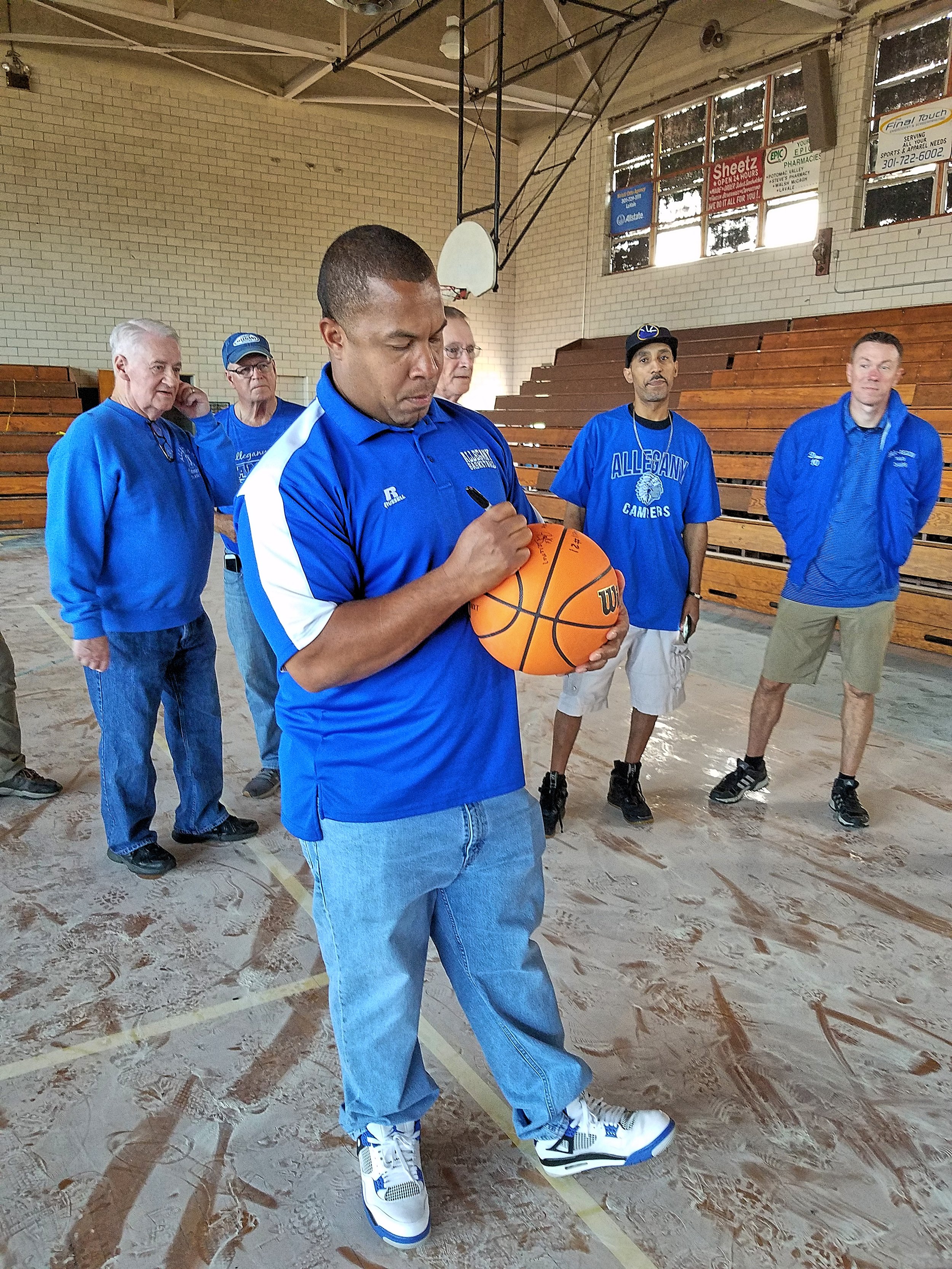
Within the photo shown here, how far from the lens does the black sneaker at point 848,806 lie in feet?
11.7

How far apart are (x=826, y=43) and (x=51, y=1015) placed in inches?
508

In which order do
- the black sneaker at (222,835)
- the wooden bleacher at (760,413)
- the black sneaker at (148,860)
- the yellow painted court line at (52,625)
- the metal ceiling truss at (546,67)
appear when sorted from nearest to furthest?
the black sneaker at (148,860), the black sneaker at (222,835), the yellow painted court line at (52,625), the wooden bleacher at (760,413), the metal ceiling truss at (546,67)

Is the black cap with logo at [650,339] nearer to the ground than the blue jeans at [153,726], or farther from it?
farther from it

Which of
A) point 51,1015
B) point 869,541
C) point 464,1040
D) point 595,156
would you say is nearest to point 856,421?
point 869,541

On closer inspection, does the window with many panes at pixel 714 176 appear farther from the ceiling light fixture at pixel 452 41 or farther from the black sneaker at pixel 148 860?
the black sneaker at pixel 148 860

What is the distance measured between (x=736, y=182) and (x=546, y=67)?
343 cm

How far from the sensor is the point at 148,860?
3.19m

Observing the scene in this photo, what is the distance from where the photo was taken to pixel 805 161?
11.1 metres

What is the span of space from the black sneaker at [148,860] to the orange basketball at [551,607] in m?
2.08

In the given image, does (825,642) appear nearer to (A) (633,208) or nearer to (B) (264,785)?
(B) (264,785)

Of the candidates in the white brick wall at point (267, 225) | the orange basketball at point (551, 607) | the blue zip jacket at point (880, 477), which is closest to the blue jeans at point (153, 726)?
the orange basketball at point (551, 607)

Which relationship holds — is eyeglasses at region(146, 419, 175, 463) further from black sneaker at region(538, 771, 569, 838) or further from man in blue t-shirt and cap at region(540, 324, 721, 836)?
black sneaker at region(538, 771, 569, 838)

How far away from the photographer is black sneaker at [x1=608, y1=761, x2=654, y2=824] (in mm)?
3600

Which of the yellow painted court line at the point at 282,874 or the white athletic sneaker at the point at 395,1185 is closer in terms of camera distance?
the white athletic sneaker at the point at 395,1185
